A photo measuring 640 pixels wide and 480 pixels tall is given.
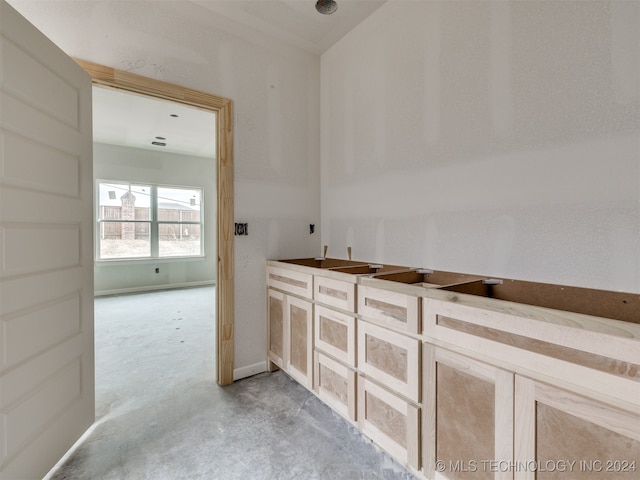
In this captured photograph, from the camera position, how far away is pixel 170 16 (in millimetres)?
2154

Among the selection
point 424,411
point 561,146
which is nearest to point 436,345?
point 424,411

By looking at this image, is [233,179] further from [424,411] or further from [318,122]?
[424,411]

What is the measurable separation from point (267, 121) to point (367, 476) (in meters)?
2.61

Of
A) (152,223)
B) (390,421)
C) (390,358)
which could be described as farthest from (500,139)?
(152,223)

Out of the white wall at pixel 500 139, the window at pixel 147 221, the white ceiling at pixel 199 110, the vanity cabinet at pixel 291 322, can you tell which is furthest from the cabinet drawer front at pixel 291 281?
the window at pixel 147 221

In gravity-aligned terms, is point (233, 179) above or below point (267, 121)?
below

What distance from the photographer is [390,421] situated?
1.51 metres

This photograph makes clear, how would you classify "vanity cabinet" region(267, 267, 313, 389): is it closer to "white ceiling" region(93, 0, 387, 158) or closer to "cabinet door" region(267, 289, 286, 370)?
"cabinet door" region(267, 289, 286, 370)

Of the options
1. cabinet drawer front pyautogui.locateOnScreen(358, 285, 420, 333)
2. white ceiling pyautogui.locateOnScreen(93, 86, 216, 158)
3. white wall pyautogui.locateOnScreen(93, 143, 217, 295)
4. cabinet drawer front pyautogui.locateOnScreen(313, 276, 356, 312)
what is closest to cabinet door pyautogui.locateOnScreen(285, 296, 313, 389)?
cabinet drawer front pyautogui.locateOnScreen(313, 276, 356, 312)

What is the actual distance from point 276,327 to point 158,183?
5172mm

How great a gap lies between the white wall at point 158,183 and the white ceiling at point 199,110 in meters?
0.23

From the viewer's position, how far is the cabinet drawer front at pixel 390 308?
54.8 inches

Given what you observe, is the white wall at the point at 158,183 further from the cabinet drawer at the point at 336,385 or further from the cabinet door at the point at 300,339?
the cabinet drawer at the point at 336,385

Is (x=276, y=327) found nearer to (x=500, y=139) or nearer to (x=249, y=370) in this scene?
(x=249, y=370)
